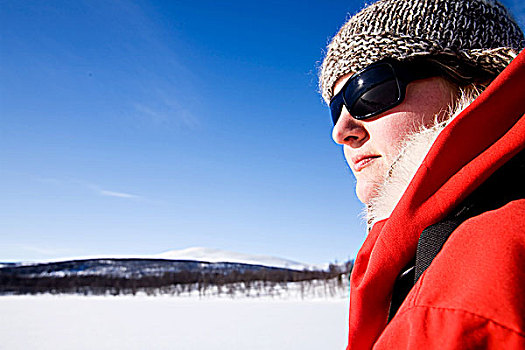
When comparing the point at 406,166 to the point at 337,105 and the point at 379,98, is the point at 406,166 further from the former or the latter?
the point at 337,105

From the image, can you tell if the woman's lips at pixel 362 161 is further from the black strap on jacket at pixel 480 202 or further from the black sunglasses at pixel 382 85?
the black strap on jacket at pixel 480 202

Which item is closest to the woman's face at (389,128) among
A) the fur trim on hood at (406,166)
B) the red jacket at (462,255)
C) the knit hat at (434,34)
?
the knit hat at (434,34)

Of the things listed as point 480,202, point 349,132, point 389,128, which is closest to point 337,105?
point 349,132

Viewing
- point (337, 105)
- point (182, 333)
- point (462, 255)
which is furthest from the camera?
point (182, 333)

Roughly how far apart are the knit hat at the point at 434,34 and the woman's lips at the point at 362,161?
0.94 ft

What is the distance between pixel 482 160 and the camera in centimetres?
54

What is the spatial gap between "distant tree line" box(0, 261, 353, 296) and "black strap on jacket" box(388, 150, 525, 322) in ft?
117

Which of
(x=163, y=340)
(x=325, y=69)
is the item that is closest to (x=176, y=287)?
(x=163, y=340)

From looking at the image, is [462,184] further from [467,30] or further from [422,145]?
[467,30]

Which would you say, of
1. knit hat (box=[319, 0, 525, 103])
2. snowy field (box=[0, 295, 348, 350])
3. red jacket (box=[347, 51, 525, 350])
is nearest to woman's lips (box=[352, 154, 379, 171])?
knit hat (box=[319, 0, 525, 103])

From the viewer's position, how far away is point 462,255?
475 millimetres

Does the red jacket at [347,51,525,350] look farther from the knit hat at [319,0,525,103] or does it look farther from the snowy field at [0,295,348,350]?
the snowy field at [0,295,348,350]

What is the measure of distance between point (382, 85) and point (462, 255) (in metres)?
0.71

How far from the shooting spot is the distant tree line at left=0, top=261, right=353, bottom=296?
3875 cm
